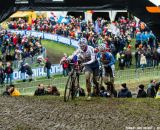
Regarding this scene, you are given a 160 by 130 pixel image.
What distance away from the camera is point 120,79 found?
2905 cm

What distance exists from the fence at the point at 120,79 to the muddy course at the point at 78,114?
9.47 metres

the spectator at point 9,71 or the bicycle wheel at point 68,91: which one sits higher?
the spectator at point 9,71

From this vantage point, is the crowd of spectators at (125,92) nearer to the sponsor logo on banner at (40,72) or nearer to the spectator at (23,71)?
the spectator at (23,71)

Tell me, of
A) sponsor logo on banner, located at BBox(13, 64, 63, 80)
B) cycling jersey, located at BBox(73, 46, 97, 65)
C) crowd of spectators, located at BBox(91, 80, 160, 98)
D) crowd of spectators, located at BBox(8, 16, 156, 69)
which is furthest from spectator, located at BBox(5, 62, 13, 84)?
cycling jersey, located at BBox(73, 46, 97, 65)

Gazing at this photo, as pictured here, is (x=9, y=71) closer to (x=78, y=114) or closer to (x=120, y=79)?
(x=120, y=79)

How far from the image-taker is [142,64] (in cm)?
3117

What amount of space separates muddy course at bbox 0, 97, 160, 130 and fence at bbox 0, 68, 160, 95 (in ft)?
31.1

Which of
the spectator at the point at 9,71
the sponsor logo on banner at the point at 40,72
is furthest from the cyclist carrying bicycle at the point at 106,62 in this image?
the sponsor logo on banner at the point at 40,72

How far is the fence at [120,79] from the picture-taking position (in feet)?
91.0

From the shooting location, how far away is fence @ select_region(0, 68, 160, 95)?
27734 mm

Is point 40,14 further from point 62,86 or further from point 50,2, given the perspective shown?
point 50,2

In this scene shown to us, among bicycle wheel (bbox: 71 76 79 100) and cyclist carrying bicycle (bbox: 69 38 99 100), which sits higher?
cyclist carrying bicycle (bbox: 69 38 99 100)

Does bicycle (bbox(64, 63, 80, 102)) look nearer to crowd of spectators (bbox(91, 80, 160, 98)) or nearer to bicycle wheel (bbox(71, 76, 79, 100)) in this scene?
bicycle wheel (bbox(71, 76, 79, 100))

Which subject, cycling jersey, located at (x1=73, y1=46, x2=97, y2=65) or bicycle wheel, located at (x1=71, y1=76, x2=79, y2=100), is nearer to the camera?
bicycle wheel, located at (x1=71, y1=76, x2=79, y2=100)
